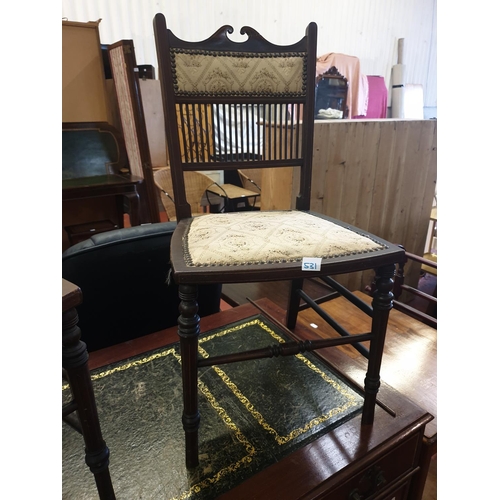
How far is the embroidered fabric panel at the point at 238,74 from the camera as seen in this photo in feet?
3.17

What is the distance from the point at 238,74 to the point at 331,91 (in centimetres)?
276

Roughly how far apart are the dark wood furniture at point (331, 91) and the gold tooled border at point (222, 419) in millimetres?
2850

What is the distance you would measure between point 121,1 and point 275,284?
262cm

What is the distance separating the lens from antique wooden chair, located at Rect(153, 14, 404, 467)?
2.50 ft

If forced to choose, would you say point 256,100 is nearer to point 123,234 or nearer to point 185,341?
point 123,234

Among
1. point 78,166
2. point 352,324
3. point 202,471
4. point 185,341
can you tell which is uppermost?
point 78,166

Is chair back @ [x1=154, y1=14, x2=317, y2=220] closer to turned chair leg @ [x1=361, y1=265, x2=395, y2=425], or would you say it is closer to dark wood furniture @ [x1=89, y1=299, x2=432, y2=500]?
turned chair leg @ [x1=361, y1=265, x2=395, y2=425]

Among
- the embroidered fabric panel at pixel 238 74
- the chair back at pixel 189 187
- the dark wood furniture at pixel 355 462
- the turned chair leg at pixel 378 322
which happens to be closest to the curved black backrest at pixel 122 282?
the dark wood furniture at pixel 355 462

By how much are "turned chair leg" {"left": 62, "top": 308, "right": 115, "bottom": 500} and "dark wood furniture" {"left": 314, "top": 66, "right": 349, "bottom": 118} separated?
3.20 metres

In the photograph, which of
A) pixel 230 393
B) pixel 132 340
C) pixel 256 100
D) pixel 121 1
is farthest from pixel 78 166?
pixel 230 393

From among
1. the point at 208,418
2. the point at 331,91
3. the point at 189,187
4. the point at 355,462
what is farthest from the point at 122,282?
the point at 331,91

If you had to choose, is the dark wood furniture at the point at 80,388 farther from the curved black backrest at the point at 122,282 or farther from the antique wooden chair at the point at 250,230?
the curved black backrest at the point at 122,282

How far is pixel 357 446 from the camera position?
907mm

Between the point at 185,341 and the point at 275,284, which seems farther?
the point at 275,284
